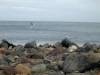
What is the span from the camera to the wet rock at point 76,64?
1399 centimetres

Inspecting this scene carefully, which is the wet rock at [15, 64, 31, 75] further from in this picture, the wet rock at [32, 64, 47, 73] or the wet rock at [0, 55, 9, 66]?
the wet rock at [0, 55, 9, 66]

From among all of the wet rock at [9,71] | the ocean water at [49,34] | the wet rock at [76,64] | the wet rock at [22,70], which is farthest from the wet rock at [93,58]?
the ocean water at [49,34]

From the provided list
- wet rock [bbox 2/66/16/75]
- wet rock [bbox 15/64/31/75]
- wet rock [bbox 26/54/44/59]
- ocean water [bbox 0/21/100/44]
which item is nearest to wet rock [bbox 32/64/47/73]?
wet rock [bbox 15/64/31/75]

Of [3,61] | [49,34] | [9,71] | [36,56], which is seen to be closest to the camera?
[9,71]

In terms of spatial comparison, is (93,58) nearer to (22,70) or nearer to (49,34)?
(22,70)

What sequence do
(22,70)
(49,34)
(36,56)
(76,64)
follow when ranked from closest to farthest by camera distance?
(22,70) < (76,64) < (36,56) < (49,34)

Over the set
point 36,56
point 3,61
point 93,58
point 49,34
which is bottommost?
point 49,34

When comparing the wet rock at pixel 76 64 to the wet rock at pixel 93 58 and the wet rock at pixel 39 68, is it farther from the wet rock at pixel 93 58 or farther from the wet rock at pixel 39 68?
the wet rock at pixel 39 68

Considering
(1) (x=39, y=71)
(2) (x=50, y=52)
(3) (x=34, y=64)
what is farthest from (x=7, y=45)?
(1) (x=39, y=71)

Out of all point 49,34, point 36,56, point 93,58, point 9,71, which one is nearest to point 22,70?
point 9,71

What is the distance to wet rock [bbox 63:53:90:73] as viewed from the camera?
1399 centimetres

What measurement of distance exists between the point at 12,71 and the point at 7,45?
9.19 meters

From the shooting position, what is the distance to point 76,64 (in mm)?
14141

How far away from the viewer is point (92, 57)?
1430cm
